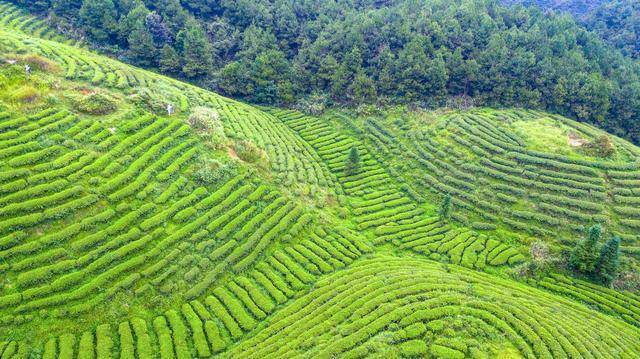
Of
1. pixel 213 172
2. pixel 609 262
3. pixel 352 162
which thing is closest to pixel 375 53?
pixel 352 162

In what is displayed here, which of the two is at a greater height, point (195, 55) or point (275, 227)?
point (195, 55)

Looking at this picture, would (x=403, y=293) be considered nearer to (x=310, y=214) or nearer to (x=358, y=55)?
(x=310, y=214)

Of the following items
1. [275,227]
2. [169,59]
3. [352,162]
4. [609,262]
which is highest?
[609,262]

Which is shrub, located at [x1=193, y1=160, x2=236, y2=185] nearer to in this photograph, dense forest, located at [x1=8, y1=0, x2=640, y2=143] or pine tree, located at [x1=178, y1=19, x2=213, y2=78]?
dense forest, located at [x1=8, y1=0, x2=640, y2=143]

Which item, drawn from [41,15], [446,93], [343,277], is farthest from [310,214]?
[41,15]

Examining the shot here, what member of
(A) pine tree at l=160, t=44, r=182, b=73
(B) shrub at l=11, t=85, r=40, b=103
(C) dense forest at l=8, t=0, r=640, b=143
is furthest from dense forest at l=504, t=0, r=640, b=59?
(B) shrub at l=11, t=85, r=40, b=103

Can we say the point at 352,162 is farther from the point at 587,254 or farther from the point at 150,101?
the point at 587,254

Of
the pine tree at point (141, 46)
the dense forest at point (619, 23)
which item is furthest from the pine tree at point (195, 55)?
the dense forest at point (619, 23)
